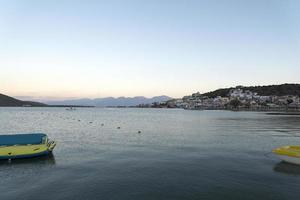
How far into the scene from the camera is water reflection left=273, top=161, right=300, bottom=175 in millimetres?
23891

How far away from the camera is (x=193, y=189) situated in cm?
1889

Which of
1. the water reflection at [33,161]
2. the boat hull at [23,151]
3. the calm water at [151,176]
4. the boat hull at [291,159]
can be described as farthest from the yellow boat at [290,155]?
the boat hull at [23,151]

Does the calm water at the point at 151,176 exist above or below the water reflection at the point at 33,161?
below

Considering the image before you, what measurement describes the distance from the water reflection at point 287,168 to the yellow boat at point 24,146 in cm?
2365

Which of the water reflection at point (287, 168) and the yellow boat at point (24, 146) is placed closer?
the water reflection at point (287, 168)

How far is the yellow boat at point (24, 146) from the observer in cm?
2768

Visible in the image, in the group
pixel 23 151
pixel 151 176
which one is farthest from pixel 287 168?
pixel 23 151

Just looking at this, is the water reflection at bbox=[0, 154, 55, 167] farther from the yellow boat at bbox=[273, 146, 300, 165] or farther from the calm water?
the yellow boat at bbox=[273, 146, 300, 165]

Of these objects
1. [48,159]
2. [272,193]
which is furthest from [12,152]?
[272,193]

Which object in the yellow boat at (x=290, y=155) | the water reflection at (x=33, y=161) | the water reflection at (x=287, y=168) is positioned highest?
the yellow boat at (x=290, y=155)

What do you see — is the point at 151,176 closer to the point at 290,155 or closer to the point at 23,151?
the point at 290,155

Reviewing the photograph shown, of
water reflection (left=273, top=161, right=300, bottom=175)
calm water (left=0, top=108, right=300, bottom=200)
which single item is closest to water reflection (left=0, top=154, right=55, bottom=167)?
calm water (left=0, top=108, right=300, bottom=200)

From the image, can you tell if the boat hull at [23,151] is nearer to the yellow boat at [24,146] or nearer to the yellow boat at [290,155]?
the yellow boat at [24,146]

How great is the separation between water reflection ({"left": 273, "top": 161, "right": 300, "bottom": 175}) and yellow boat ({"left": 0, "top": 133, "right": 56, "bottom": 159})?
931 inches
